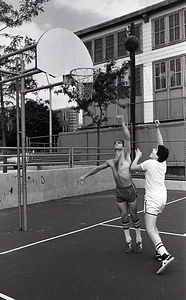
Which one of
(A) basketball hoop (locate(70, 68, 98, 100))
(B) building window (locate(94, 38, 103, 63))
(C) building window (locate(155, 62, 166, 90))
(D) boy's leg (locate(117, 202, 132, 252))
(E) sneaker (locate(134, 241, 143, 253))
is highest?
(B) building window (locate(94, 38, 103, 63))

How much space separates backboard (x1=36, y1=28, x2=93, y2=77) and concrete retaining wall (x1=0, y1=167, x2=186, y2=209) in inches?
175

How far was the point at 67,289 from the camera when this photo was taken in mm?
4043

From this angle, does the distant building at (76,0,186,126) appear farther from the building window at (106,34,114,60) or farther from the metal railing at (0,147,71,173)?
the metal railing at (0,147,71,173)

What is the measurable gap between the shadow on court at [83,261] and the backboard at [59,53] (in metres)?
3.50

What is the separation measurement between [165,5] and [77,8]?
15619mm

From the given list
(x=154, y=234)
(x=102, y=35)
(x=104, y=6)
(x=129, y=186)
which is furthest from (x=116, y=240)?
(x=102, y=35)

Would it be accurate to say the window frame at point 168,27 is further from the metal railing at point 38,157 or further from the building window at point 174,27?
the metal railing at point 38,157

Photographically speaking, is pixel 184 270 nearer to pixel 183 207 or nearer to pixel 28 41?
pixel 183 207

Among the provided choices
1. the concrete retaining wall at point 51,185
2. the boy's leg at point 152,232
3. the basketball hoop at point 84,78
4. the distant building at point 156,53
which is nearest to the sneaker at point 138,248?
the boy's leg at point 152,232

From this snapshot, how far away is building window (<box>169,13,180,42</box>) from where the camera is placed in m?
21.2

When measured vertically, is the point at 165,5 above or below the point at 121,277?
above

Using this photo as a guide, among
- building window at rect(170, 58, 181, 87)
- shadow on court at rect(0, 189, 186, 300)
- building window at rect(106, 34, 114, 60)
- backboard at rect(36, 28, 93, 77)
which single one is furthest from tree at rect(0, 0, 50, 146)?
building window at rect(106, 34, 114, 60)

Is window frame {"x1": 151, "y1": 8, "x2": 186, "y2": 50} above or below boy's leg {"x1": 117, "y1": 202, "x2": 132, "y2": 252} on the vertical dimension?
above

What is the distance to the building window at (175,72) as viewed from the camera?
2108 cm
